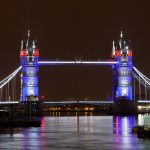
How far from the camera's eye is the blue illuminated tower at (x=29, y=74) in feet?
503

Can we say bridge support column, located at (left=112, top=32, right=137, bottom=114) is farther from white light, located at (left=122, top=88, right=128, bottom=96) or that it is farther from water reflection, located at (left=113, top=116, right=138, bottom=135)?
water reflection, located at (left=113, top=116, right=138, bottom=135)

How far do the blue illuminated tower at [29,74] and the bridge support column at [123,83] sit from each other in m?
16.5

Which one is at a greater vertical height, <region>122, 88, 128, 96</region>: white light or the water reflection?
<region>122, 88, 128, 96</region>: white light

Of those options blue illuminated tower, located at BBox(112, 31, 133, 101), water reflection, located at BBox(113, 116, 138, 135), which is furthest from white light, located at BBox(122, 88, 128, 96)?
water reflection, located at BBox(113, 116, 138, 135)

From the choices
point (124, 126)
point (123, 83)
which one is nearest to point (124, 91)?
point (123, 83)

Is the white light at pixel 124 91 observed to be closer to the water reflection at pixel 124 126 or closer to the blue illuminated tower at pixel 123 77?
the blue illuminated tower at pixel 123 77

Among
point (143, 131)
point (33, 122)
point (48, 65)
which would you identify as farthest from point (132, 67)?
point (143, 131)

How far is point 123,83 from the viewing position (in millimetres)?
158250

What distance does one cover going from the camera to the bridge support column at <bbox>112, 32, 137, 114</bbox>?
503 ft

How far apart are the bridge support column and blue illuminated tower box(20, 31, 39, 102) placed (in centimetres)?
1653

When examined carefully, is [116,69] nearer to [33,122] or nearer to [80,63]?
[80,63]

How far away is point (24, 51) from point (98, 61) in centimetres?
1594

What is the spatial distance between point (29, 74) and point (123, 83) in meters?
19.3

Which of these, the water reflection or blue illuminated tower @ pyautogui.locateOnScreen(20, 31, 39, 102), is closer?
the water reflection
